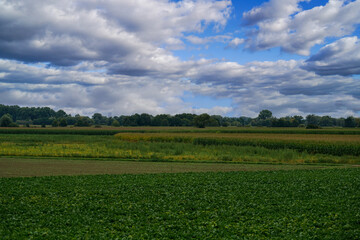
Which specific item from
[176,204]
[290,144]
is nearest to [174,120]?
[290,144]

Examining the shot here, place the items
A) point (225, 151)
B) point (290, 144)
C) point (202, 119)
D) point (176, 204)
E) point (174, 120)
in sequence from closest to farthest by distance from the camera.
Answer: point (176, 204), point (225, 151), point (290, 144), point (202, 119), point (174, 120)

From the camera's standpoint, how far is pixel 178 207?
587 inches

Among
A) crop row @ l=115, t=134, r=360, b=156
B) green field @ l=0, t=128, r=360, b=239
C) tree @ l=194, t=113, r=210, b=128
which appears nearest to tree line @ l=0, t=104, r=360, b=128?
tree @ l=194, t=113, r=210, b=128

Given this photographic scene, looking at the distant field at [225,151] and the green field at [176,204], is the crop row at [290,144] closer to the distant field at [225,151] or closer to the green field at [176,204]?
the distant field at [225,151]

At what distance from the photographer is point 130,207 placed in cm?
1485

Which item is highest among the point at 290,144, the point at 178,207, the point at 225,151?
the point at 290,144

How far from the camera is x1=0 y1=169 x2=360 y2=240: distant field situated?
39.1 feet

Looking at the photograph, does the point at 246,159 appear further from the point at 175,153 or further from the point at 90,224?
the point at 90,224

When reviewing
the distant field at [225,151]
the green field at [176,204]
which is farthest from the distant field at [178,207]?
the distant field at [225,151]

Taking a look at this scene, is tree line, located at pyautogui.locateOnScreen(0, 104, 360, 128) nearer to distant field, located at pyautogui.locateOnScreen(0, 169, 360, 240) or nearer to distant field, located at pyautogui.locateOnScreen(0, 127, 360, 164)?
distant field, located at pyautogui.locateOnScreen(0, 127, 360, 164)

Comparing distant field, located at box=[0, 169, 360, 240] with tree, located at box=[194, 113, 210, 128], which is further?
tree, located at box=[194, 113, 210, 128]

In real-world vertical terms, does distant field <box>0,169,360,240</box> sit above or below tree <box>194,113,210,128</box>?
below

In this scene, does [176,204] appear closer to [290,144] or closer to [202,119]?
[290,144]

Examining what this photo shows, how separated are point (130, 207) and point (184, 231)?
3799 mm
